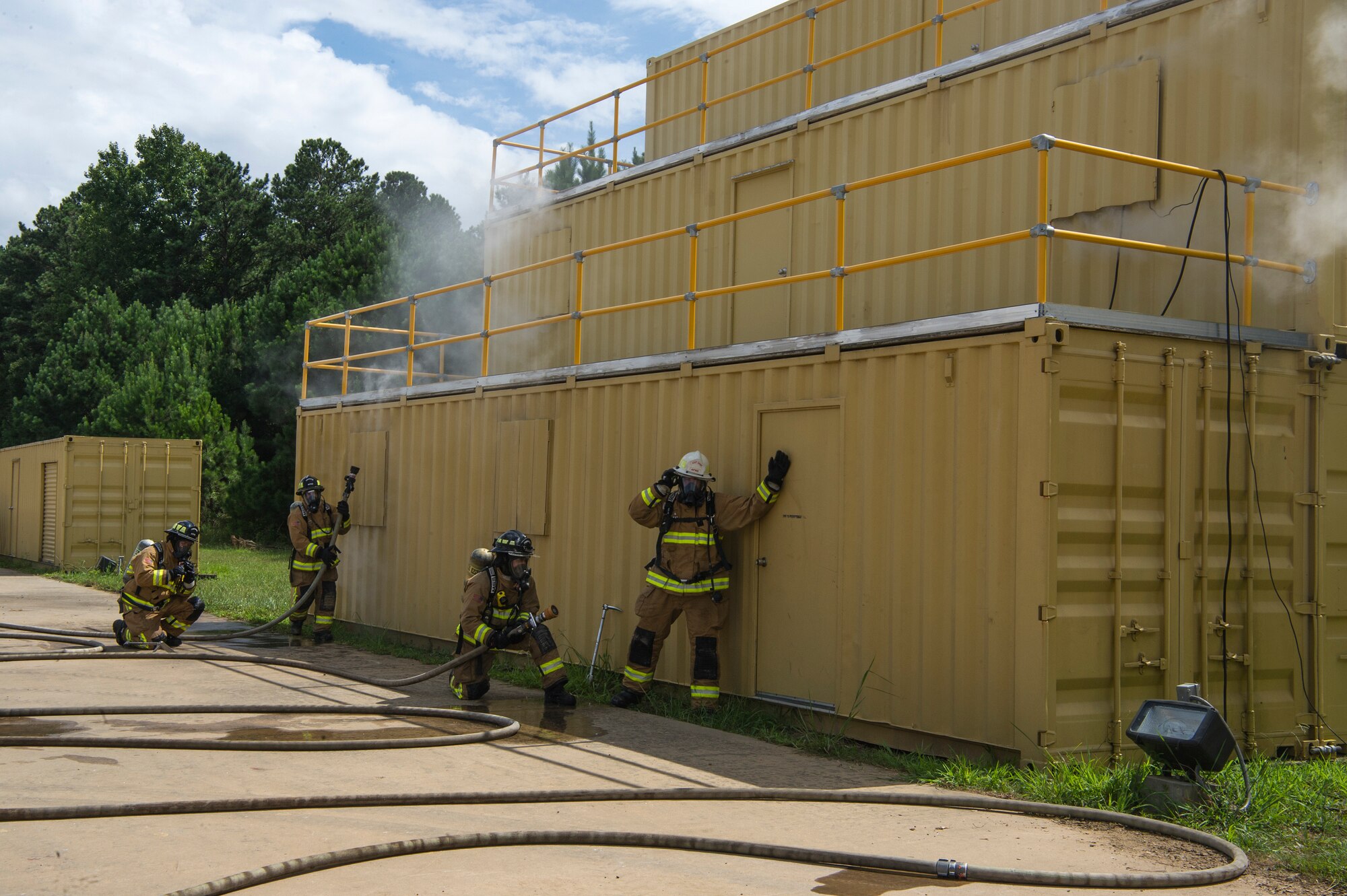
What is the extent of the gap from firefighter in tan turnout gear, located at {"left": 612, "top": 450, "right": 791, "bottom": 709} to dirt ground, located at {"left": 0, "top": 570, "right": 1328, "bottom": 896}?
0.58 metres

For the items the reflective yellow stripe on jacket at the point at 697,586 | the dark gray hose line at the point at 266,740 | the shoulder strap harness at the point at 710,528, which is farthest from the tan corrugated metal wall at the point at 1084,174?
the dark gray hose line at the point at 266,740

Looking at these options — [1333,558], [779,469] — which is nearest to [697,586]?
[779,469]

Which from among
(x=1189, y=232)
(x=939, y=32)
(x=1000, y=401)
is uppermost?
(x=939, y=32)

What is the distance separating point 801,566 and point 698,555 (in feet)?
2.77

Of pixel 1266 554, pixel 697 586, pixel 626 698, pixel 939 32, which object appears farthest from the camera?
pixel 939 32

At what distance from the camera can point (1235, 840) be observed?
5.82m

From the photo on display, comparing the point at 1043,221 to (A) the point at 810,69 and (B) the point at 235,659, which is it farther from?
(B) the point at 235,659

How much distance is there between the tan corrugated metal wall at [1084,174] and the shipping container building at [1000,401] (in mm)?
25

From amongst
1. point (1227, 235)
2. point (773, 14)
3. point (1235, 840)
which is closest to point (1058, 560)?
point (1235, 840)

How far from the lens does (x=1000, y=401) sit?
24.1 ft

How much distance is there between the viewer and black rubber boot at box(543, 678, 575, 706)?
31.7 ft

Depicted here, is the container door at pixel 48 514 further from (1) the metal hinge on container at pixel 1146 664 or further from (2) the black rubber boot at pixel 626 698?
(1) the metal hinge on container at pixel 1146 664

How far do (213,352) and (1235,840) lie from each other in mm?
37001

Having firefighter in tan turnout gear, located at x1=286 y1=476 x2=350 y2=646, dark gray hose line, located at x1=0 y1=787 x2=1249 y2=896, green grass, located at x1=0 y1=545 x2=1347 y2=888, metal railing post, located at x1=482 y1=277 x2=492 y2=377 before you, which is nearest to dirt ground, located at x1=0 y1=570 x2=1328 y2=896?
dark gray hose line, located at x1=0 y1=787 x2=1249 y2=896
